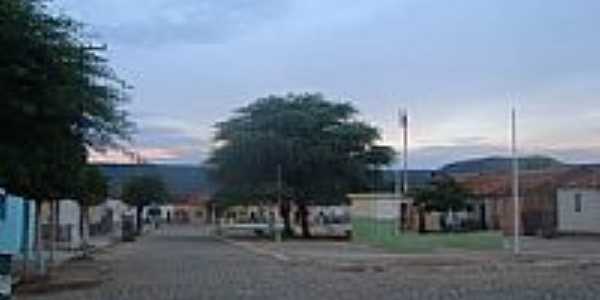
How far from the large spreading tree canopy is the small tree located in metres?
7.83

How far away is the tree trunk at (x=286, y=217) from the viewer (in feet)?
310

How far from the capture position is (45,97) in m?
25.8

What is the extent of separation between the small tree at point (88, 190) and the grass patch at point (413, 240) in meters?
14.2

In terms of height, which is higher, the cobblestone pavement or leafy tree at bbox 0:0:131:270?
leafy tree at bbox 0:0:131:270

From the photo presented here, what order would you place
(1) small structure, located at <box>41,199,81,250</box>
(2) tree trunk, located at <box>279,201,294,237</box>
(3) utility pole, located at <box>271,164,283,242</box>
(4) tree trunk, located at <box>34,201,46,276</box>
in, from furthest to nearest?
(2) tree trunk, located at <box>279,201,294,237</box>, (3) utility pole, located at <box>271,164,283,242</box>, (1) small structure, located at <box>41,199,81,250</box>, (4) tree trunk, located at <box>34,201,46,276</box>

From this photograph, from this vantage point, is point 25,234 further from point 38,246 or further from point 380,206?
point 380,206

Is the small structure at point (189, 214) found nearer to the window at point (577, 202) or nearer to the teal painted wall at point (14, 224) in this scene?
the window at point (577, 202)

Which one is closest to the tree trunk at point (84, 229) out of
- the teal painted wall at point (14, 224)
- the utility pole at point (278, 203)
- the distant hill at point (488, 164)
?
the utility pole at point (278, 203)

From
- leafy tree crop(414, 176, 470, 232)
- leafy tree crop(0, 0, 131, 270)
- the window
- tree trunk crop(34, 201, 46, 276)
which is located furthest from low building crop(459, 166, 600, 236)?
leafy tree crop(0, 0, 131, 270)

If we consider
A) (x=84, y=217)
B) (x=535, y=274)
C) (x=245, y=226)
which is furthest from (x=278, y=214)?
(x=535, y=274)

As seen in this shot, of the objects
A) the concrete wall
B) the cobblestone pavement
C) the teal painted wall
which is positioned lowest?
the cobblestone pavement

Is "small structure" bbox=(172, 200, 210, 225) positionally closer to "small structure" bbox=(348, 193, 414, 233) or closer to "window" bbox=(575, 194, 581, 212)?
"small structure" bbox=(348, 193, 414, 233)

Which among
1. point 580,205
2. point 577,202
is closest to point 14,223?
point 580,205

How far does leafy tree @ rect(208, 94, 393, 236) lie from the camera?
9144cm
